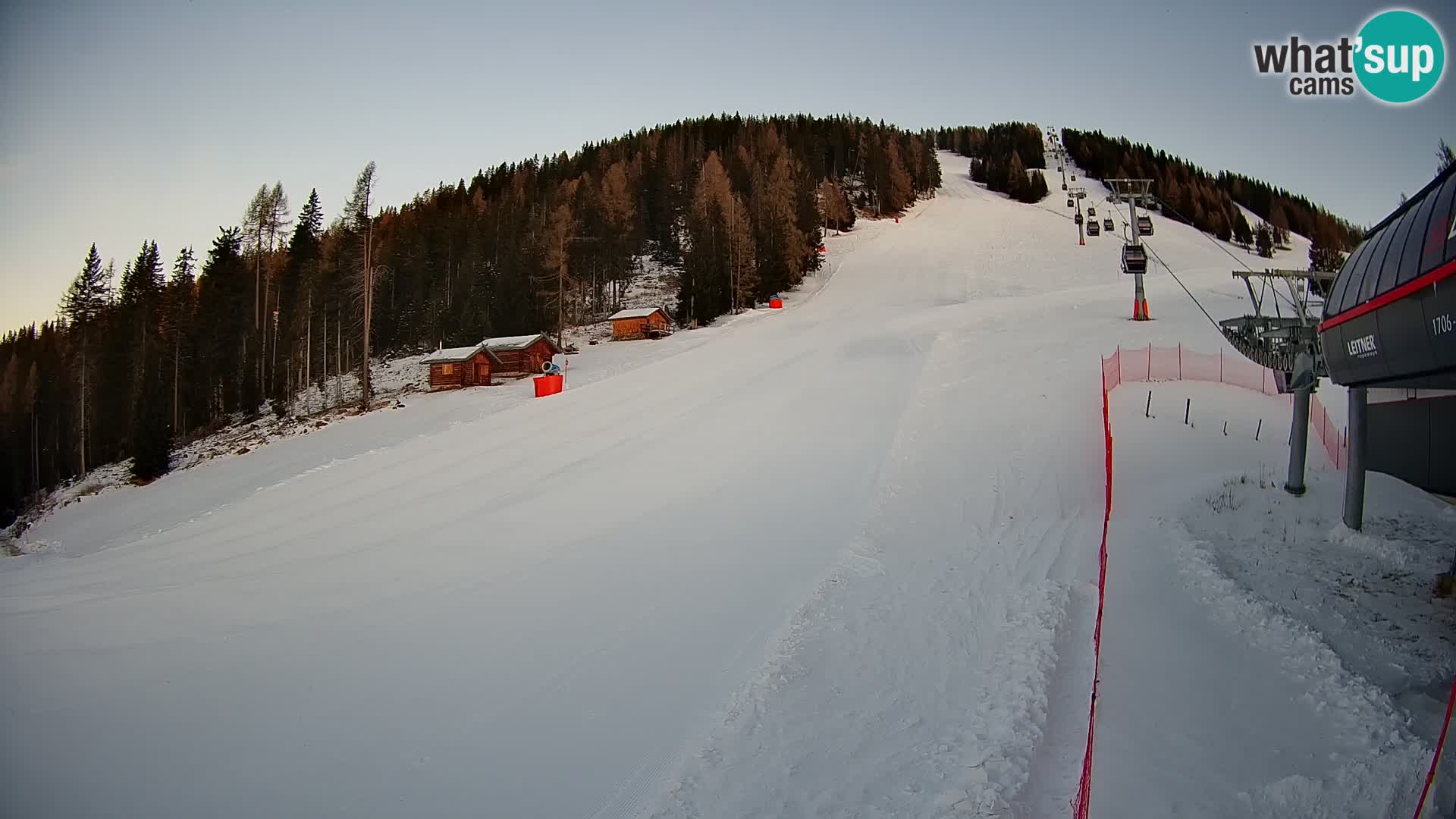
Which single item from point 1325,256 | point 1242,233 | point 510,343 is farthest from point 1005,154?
point 510,343

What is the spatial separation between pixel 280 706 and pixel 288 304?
207ft

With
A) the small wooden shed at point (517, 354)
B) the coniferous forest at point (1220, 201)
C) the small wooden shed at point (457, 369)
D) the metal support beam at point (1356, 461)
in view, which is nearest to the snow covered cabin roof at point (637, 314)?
the small wooden shed at point (517, 354)

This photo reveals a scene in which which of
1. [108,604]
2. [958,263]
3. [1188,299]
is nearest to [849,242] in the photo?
[958,263]

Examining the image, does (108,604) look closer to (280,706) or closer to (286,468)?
(280,706)

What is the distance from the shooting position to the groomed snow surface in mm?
6297

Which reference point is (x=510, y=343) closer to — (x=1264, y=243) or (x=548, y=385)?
(x=548, y=385)

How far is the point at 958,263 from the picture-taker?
57688mm

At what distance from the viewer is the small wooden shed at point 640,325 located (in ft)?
160

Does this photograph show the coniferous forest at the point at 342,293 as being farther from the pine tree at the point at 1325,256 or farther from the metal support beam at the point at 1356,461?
the pine tree at the point at 1325,256

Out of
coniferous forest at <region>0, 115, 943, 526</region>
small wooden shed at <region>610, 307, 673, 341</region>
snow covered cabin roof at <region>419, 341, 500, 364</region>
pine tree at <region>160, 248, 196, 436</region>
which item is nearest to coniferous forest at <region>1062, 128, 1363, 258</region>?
coniferous forest at <region>0, 115, 943, 526</region>

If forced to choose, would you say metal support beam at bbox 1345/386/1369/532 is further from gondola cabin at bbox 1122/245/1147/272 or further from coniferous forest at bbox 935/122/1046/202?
coniferous forest at bbox 935/122/1046/202

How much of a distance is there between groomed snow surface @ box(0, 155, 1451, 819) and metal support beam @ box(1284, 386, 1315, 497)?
3.18 feet

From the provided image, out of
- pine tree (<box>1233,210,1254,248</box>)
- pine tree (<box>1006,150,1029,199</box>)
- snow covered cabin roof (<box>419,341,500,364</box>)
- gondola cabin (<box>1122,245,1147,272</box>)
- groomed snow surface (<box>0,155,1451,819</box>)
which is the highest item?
pine tree (<box>1006,150,1029,199</box>)

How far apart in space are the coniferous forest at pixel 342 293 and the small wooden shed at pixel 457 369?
12.8 feet
